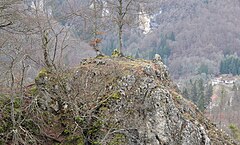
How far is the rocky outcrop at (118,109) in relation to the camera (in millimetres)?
13109

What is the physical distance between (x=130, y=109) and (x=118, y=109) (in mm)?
475

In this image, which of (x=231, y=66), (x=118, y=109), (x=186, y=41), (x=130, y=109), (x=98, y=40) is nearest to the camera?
(x=118, y=109)

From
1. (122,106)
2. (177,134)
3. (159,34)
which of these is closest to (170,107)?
(177,134)

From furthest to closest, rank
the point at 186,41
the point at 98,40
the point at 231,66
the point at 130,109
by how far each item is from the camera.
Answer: the point at 186,41 < the point at 231,66 < the point at 98,40 < the point at 130,109

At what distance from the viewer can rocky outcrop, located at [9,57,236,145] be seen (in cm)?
1311

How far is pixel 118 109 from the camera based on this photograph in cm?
1423

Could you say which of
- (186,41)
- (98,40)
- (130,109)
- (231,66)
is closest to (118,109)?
(130,109)

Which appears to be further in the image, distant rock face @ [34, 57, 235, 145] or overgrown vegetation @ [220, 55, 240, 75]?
overgrown vegetation @ [220, 55, 240, 75]

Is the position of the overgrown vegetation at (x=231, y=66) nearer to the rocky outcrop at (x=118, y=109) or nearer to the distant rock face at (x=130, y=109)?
the distant rock face at (x=130, y=109)

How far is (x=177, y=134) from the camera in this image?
14.7 meters

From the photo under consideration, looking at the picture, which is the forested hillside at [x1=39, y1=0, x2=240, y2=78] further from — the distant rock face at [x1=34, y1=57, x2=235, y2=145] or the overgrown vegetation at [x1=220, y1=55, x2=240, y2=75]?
the distant rock face at [x1=34, y1=57, x2=235, y2=145]

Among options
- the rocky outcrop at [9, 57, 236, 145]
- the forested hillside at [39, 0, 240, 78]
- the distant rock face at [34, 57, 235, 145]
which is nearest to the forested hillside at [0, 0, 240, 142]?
the forested hillside at [39, 0, 240, 78]

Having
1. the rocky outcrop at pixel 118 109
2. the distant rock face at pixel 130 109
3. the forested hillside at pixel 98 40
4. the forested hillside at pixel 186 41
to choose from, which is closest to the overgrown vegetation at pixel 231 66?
the forested hillside at pixel 98 40

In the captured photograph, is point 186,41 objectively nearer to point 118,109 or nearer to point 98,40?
point 98,40
